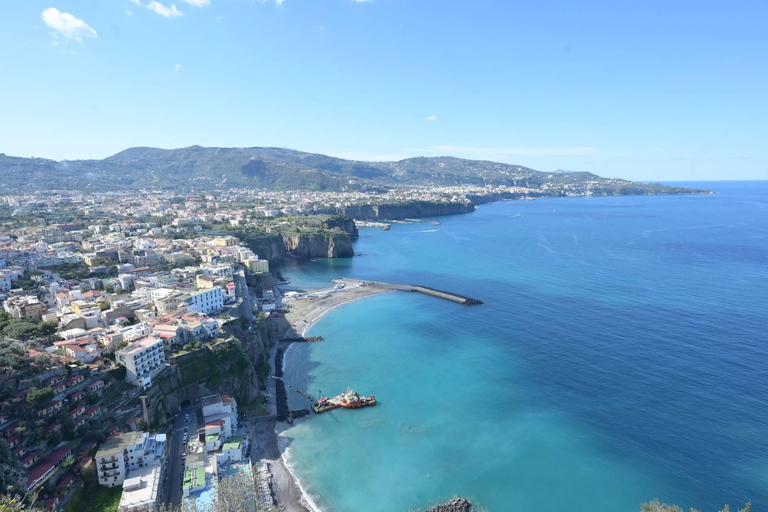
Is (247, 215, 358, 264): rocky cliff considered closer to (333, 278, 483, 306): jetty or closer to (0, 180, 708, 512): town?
(333, 278, 483, 306): jetty

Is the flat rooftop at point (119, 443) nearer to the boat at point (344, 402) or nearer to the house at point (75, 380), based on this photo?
the house at point (75, 380)

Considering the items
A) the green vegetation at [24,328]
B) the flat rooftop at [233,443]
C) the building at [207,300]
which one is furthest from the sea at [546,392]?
the green vegetation at [24,328]

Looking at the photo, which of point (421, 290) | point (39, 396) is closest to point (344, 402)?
point (39, 396)

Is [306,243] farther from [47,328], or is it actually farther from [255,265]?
[47,328]

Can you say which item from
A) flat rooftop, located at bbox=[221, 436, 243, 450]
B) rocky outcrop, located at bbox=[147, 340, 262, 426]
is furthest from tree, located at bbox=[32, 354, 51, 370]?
flat rooftop, located at bbox=[221, 436, 243, 450]

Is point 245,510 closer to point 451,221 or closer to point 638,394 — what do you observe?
point 638,394
